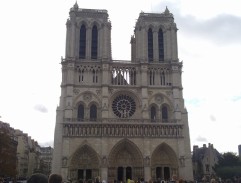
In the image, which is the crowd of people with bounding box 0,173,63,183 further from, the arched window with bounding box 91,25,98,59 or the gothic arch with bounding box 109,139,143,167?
the arched window with bounding box 91,25,98,59

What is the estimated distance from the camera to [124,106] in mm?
45938

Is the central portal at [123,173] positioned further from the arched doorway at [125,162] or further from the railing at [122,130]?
the railing at [122,130]

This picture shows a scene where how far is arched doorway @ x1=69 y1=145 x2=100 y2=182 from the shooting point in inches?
1662

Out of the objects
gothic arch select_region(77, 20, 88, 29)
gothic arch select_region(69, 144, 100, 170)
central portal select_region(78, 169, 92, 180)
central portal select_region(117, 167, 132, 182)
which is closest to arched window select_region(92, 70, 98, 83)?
gothic arch select_region(77, 20, 88, 29)

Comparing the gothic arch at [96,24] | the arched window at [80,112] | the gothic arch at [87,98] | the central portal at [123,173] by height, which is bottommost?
the central portal at [123,173]

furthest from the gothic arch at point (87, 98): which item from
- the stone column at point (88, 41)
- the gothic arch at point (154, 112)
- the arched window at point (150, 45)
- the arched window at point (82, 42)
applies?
the arched window at point (150, 45)

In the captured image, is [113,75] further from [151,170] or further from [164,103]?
[151,170]

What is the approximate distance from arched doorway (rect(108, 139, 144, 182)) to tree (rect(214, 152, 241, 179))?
10.6 metres

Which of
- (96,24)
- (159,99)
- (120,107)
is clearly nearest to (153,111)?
(159,99)

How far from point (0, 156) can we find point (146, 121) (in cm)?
1896

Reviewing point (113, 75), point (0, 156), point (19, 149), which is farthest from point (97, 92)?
point (19, 149)

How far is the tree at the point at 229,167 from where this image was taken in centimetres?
4303

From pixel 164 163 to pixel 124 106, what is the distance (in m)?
9.26

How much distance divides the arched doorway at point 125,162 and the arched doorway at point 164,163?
1.97 m
